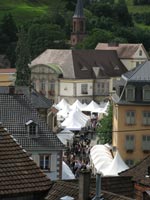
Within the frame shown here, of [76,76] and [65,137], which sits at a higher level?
[76,76]

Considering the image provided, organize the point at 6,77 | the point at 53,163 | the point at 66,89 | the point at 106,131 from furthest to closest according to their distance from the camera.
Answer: the point at 6,77 → the point at 66,89 → the point at 106,131 → the point at 53,163

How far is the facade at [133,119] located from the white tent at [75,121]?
10365 mm

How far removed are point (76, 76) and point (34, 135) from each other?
55.5m

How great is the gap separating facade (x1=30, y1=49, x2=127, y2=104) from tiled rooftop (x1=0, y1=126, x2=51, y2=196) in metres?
77.1

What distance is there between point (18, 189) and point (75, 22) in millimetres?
121902

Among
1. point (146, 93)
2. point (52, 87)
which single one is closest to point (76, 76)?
point (52, 87)

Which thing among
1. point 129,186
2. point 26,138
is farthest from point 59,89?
point 129,186

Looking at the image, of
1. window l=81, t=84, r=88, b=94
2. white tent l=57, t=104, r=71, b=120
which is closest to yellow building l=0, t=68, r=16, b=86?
window l=81, t=84, r=88, b=94

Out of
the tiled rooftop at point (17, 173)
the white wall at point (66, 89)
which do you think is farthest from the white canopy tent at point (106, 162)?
the white wall at point (66, 89)

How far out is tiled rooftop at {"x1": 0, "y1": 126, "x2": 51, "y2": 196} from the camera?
1138 centimetres

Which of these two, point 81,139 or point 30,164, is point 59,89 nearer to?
point 81,139

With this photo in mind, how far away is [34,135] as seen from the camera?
34.9 meters

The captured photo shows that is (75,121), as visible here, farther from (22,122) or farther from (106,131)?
(22,122)

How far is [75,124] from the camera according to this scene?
58875mm
